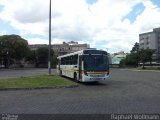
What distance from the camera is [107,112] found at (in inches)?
474

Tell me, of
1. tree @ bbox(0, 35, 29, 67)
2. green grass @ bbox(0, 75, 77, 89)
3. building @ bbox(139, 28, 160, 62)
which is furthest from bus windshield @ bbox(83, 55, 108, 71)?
building @ bbox(139, 28, 160, 62)

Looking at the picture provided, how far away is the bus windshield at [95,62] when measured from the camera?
2840cm

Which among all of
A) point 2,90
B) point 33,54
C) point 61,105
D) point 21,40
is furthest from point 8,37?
point 61,105

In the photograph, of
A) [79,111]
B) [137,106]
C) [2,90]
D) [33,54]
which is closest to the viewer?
[79,111]

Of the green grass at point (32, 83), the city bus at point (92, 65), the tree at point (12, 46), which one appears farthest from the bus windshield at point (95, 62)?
the tree at point (12, 46)

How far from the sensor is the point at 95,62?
28.7 m

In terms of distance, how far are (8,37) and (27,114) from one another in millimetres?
106439

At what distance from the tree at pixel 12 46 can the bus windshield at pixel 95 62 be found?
8610 cm

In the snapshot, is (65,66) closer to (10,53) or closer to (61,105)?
(61,105)

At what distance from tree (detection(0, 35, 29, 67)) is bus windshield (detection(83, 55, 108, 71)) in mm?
86097

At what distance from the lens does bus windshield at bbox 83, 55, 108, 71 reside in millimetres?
28395

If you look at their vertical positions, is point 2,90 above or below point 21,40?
below

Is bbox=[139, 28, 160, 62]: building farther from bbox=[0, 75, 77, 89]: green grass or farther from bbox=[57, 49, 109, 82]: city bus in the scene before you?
bbox=[0, 75, 77, 89]: green grass

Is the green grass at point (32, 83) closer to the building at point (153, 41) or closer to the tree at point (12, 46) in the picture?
the tree at point (12, 46)
